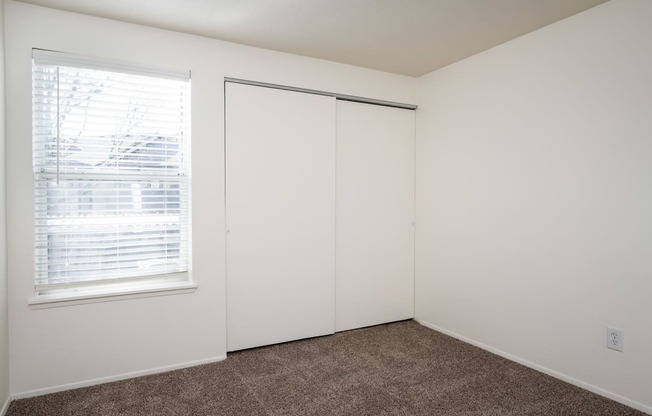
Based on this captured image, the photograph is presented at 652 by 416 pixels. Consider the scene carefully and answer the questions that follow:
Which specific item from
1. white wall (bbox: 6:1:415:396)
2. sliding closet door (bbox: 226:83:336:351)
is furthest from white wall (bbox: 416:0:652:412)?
white wall (bbox: 6:1:415:396)

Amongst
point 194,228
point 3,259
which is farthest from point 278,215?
point 3,259

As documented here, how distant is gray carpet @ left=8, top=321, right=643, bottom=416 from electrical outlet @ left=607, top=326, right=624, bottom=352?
333mm

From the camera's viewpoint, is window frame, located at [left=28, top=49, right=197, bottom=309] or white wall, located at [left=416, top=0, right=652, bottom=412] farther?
window frame, located at [left=28, top=49, right=197, bottom=309]

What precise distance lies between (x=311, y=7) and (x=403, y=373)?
254 cm

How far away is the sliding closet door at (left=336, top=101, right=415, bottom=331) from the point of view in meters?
3.64

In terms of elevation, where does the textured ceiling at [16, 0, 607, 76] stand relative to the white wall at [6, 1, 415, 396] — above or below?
above

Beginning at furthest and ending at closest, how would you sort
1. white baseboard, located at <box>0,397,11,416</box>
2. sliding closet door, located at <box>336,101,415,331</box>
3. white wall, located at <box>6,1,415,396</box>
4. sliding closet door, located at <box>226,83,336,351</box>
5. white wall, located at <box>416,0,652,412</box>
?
sliding closet door, located at <box>336,101,415,331</box>, sliding closet door, located at <box>226,83,336,351</box>, white wall, located at <box>6,1,415,396</box>, white wall, located at <box>416,0,652,412</box>, white baseboard, located at <box>0,397,11,416</box>

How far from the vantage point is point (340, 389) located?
2.54 m

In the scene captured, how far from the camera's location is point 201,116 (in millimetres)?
2945

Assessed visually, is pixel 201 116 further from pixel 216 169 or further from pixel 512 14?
pixel 512 14

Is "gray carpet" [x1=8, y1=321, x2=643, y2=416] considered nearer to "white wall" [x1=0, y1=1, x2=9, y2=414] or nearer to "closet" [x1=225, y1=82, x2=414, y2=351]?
"white wall" [x1=0, y1=1, x2=9, y2=414]

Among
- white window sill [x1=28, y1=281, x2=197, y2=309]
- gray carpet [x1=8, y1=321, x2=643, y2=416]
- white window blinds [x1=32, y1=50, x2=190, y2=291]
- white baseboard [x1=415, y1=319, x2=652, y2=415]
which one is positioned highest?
white window blinds [x1=32, y1=50, x2=190, y2=291]

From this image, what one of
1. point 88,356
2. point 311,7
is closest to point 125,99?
point 311,7

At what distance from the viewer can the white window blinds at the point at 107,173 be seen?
2.52 meters
